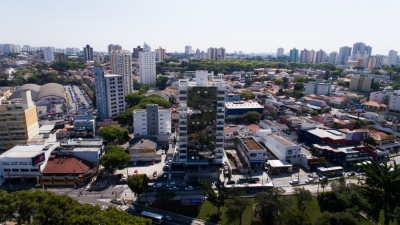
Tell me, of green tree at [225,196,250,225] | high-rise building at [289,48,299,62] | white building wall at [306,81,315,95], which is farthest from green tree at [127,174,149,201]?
high-rise building at [289,48,299,62]

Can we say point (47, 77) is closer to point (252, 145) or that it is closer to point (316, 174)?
point (252, 145)

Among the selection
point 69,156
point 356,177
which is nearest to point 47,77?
point 69,156

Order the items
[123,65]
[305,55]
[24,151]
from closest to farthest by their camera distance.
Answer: [24,151], [123,65], [305,55]

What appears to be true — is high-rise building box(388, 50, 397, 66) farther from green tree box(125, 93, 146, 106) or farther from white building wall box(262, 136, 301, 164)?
white building wall box(262, 136, 301, 164)

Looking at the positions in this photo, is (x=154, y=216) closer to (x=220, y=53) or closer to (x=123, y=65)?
(x=123, y=65)

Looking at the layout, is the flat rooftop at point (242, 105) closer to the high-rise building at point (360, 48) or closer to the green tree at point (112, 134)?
the green tree at point (112, 134)

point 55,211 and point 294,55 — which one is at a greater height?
point 294,55

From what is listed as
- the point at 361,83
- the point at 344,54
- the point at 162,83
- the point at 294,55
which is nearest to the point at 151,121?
the point at 162,83

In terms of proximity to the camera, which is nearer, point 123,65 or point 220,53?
point 123,65
